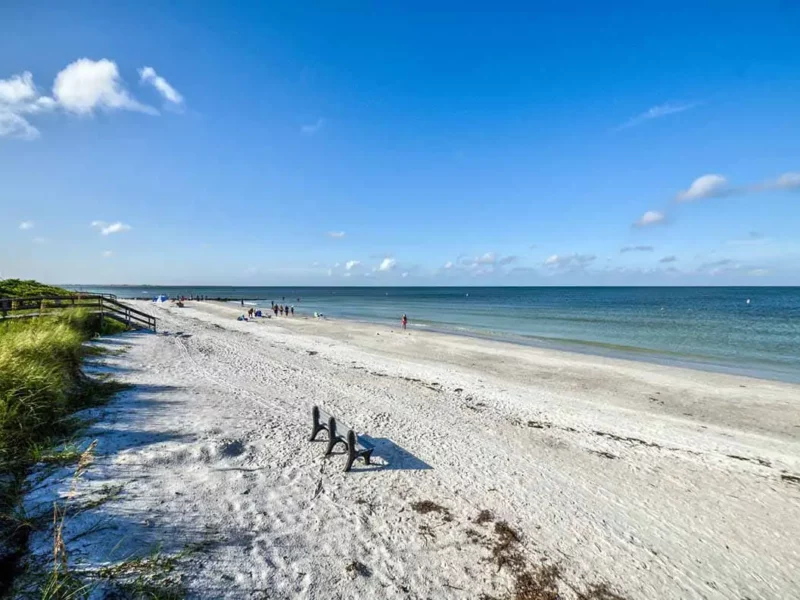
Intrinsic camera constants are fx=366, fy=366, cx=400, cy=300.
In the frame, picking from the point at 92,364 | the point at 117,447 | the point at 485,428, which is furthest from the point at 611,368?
the point at 92,364

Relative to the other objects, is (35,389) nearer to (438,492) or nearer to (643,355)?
(438,492)

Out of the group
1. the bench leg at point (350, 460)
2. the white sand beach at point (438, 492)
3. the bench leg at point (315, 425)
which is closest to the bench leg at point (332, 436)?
the white sand beach at point (438, 492)

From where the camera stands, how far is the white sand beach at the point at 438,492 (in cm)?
455

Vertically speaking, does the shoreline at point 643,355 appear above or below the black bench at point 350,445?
below

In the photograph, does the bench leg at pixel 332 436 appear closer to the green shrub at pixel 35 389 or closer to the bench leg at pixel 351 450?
the bench leg at pixel 351 450

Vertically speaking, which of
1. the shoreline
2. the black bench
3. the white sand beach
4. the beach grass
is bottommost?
the shoreline

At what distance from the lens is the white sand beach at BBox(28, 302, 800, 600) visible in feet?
14.9

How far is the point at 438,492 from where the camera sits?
6.39m

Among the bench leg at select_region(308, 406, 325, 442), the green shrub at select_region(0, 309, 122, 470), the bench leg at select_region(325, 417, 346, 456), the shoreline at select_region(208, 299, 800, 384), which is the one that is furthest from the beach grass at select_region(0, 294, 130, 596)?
the shoreline at select_region(208, 299, 800, 384)

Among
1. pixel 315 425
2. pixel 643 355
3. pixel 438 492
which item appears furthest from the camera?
pixel 643 355

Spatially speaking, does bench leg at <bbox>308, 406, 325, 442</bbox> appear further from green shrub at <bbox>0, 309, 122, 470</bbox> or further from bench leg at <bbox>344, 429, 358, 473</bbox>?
green shrub at <bbox>0, 309, 122, 470</bbox>

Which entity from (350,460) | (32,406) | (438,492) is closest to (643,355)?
(438,492)

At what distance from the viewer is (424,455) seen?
7809mm

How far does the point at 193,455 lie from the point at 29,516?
238 cm
